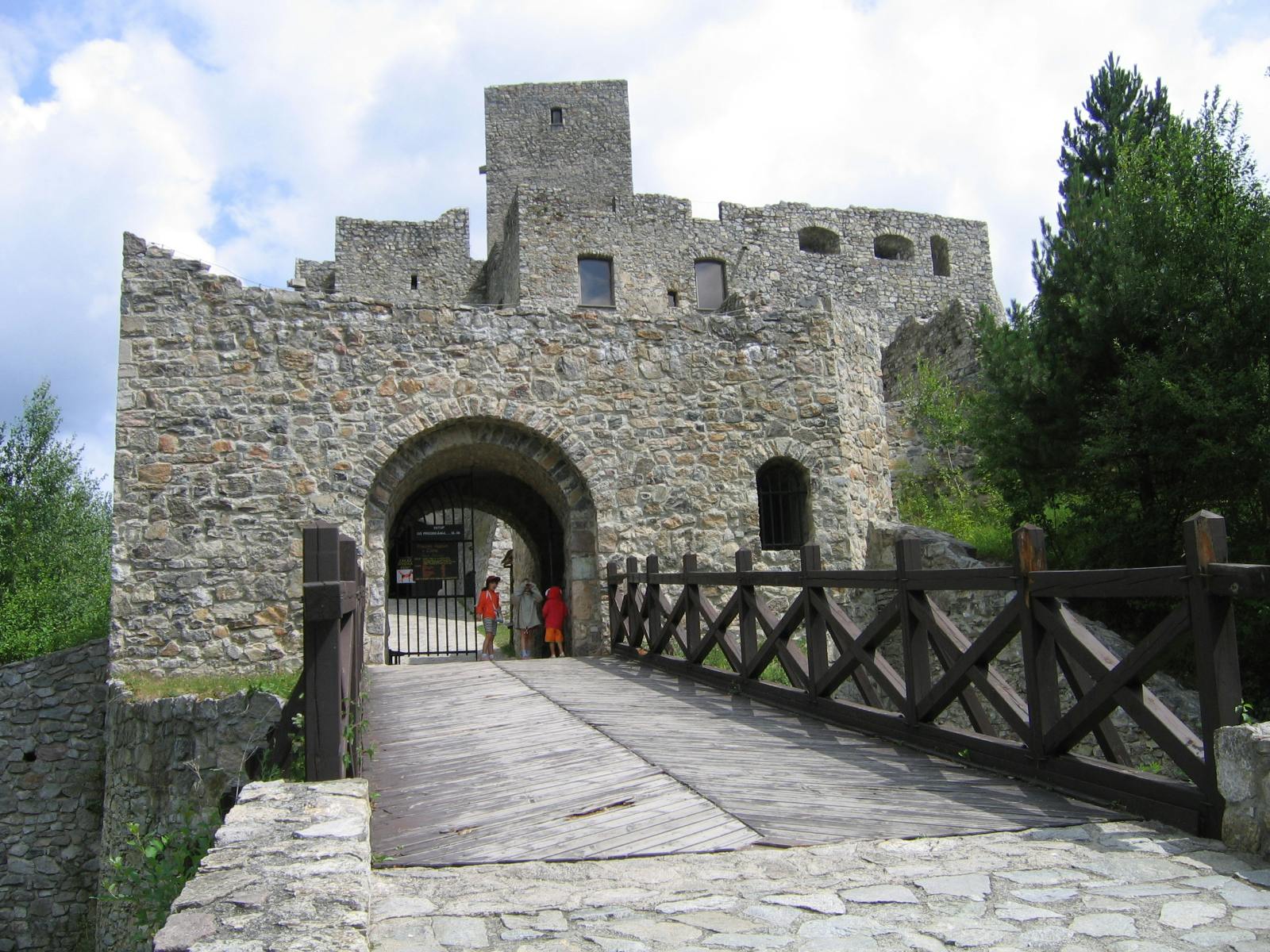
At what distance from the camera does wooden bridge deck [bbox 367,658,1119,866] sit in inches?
135

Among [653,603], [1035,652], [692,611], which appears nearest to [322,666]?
[1035,652]

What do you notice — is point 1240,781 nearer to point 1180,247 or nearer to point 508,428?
point 1180,247

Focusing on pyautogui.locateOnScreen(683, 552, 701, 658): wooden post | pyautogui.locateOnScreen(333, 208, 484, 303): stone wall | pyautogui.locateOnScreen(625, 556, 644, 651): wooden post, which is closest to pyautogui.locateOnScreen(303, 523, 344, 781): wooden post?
pyautogui.locateOnScreen(683, 552, 701, 658): wooden post

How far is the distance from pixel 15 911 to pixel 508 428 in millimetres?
7840

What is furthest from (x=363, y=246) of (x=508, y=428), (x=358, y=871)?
(x=358, y=871)

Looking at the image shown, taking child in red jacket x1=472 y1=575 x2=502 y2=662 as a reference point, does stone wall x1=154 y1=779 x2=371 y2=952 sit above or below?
below

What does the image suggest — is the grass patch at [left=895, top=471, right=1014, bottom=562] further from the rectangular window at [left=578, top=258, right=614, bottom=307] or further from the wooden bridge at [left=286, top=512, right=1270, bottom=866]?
the rectangular window at [left=578, top=258, right=614, bottom=307]

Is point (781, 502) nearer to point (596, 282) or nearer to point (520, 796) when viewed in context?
point (520, 796)

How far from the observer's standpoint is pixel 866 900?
9.36 ft

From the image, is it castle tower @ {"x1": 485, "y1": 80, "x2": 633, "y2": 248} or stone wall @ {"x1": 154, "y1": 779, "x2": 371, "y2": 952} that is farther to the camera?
castle tower @ {"x1": 485, "y1": 80, "x2": 633, "y2": 248}

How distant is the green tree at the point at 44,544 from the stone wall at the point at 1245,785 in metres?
18.0

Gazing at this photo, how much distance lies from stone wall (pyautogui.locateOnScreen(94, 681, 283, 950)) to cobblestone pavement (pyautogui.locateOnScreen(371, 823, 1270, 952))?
17.1 feet

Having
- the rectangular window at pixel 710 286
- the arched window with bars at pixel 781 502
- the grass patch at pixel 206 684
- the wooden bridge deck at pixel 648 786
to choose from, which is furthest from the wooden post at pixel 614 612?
the rectangular window at pixel 710 286

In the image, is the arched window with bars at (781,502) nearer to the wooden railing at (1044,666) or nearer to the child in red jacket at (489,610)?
the child in red jacket at (489,610)
